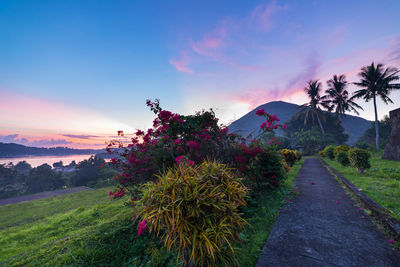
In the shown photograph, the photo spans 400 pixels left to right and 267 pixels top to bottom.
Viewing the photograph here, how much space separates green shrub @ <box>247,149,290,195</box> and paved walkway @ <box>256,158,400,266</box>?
1.27m

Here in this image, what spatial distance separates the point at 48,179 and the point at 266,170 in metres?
55.5

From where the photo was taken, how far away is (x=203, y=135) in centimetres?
463

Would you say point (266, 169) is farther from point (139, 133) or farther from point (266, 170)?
point (139, 133)

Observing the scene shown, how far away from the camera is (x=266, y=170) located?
518 centimetres

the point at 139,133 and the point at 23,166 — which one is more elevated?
the point at 139,133

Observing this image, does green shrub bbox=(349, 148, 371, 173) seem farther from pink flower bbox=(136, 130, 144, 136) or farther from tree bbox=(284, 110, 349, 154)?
tree bbox=(284, 110, 349, 154)

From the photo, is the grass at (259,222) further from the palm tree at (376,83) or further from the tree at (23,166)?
the tree at (23,166)

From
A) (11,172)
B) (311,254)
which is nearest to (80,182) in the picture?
(11,172)

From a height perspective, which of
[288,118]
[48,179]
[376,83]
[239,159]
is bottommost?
[48,179]

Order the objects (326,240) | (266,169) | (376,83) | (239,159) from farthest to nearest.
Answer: (376,83)
(266,169)
(239,159)
(326,240)

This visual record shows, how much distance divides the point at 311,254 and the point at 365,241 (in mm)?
1078

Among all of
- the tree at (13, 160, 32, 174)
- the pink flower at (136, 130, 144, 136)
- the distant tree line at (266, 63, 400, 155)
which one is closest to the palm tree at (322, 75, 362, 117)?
the distant tree line at (266, 63, 400, 155)

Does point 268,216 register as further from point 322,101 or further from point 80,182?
point 80,182

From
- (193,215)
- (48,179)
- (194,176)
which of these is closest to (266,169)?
(194,176)
